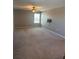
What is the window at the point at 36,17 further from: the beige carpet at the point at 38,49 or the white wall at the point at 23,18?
the beige carpet at the point at 38,49

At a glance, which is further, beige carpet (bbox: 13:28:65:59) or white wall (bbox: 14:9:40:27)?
white wall (bbox: 14:9:40:27)

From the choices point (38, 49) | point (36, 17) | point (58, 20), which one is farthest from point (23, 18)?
point (38, 49)

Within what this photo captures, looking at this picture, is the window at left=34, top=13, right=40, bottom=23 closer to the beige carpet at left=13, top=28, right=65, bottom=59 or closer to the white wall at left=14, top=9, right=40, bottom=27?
the white wall at left=14, top=9, right=40, bottom=27

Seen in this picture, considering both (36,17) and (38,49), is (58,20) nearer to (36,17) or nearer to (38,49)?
(38,49)

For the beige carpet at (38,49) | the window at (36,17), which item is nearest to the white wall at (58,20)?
the beige carpet at (38,49)

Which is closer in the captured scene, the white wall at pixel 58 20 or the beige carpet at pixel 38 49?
the beige carpet at pixel 38 49

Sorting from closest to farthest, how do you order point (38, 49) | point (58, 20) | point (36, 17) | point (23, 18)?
point (38, 49), point (58, 20), point (23, 18), point (36, 17)

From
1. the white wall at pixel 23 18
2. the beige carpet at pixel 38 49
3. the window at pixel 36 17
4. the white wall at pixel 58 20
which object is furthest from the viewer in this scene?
the window at pixel 36 17

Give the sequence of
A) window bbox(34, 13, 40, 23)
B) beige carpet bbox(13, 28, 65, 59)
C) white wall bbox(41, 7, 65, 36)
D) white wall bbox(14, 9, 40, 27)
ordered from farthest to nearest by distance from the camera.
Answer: window bbox(34, 13, 40, 23)
white wall bbox(14, 9, 40, 27)
white wall bbox(41, 7, 65, 36)
beige carpet bbox(13, 28, 65, 59)

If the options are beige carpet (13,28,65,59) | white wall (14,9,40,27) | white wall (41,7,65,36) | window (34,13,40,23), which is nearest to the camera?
beige carpet (13,28,65,59)

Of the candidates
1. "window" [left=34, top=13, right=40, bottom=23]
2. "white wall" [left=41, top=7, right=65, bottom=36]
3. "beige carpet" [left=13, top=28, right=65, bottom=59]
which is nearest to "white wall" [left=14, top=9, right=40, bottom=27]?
"window" [left=34, top=13, right=40, bottom=23]
